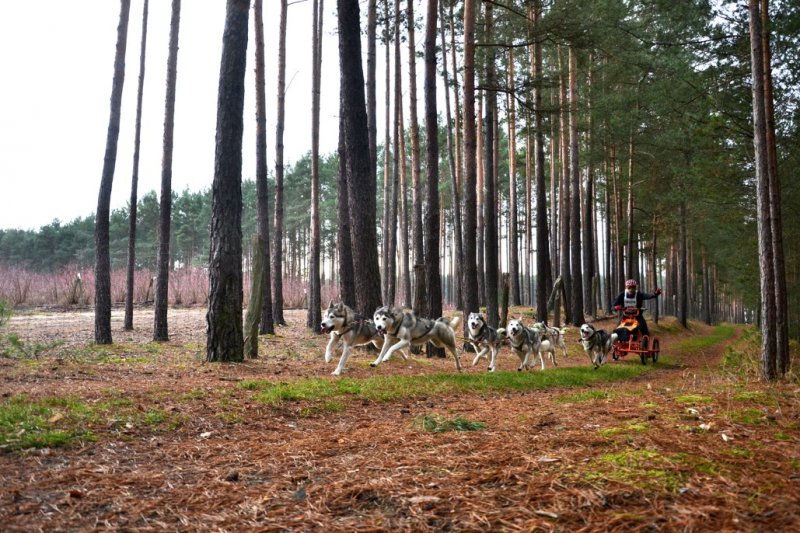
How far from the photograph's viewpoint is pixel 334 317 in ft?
34.8

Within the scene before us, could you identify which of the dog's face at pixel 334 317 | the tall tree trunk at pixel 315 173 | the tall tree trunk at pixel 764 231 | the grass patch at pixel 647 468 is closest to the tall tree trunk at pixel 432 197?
the dog's face at pixel 334 317

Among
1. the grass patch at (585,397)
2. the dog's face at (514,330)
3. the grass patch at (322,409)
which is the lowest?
the grass patch at (585,397)

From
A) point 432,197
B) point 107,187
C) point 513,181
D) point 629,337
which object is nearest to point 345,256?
point 432,197

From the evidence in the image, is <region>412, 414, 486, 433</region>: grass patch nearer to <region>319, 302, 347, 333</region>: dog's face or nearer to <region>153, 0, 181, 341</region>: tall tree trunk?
<region>319, 302, 347, 333</region>: dog's face

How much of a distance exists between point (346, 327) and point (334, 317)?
448mm

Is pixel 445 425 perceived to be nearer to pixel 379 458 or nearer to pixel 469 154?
pixel 379 458

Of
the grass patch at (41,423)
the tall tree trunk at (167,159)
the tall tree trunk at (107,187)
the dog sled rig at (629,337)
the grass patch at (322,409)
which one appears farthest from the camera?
the dog sled rig at (629,337)

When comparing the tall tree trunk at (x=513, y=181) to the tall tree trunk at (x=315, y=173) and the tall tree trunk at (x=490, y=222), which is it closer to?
the tall tree trunk at (x=490, y=222)

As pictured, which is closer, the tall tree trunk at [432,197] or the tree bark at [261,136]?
the tall tree trunk at [432,197]

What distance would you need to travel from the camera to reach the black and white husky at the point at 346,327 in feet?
34.4

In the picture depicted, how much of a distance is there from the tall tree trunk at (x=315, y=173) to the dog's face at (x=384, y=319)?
8829mm

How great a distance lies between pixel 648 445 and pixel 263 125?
53.7 feet

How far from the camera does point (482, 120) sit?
27062mm

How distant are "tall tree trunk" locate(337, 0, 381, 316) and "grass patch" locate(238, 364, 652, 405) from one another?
11.8ft
